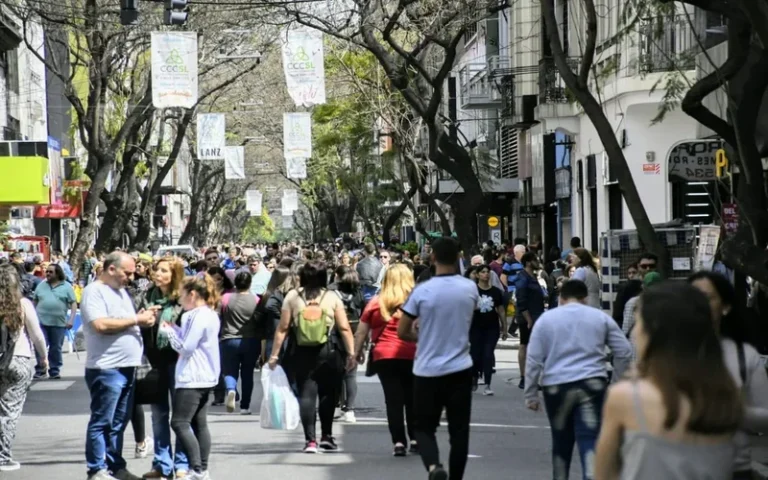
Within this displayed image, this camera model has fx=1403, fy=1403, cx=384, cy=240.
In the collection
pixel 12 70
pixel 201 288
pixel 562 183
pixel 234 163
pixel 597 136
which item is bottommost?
pixel 201 288

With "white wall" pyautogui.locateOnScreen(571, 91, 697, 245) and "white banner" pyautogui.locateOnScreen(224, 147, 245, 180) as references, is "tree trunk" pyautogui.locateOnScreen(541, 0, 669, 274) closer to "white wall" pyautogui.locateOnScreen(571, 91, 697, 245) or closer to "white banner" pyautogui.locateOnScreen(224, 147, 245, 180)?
"white wall" pyautogui.locateOnScreen(571, 91, 697, 245)

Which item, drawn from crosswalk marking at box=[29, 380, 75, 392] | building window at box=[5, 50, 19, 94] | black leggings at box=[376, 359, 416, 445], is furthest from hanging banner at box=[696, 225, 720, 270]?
building window at box=[5, 50, 19, 94]

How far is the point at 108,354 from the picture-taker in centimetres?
1009

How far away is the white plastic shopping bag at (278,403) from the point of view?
453 inches

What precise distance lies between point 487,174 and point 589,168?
15.1 m

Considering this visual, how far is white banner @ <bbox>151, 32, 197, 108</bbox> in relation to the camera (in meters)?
25.3

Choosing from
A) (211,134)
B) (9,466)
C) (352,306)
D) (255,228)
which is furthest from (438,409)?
(255,228)

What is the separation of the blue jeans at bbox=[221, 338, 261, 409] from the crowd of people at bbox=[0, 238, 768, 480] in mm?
171

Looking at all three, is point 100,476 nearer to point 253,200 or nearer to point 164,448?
point 164,448

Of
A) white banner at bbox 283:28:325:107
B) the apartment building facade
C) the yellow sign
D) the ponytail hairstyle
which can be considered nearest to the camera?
the ponytail hairstyle

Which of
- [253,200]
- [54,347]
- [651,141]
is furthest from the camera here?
[253,200]

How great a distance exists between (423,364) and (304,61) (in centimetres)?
1703

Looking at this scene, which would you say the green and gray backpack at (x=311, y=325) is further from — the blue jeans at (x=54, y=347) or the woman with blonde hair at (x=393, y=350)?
the blue jeans at (x=54, y=347)

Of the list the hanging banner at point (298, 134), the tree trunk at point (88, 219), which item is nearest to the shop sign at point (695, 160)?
the tree trunk at point (88, 219)
